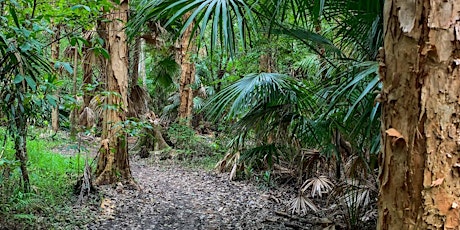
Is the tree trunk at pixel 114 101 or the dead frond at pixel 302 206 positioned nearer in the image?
the dead frond at pixel 302 206

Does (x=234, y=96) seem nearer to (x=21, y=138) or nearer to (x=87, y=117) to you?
(x=21, y=138)

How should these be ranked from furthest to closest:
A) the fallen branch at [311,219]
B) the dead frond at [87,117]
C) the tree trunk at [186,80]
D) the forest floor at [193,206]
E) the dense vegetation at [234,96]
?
the tree trunk at [186,80] → the dead frond at [87,117] → the forest floor at [193,206] → the fallen branch at [311,219] → the dense vegetation at [234,96]

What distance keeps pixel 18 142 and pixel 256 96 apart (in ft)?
7.50

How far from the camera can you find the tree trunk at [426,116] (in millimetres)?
998

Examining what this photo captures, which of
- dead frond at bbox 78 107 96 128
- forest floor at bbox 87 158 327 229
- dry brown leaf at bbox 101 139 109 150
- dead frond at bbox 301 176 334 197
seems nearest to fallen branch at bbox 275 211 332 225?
forest floor at bbox 87 158 327 229

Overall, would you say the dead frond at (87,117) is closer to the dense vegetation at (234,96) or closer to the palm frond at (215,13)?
the dense vegetation at (234,96)

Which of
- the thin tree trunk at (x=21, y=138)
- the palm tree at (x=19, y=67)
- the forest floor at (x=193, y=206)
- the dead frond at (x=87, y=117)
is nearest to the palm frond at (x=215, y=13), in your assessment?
the palm tree at (x=19, y=67)

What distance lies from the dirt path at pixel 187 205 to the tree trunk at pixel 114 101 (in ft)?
1.11

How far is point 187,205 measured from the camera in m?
5.44

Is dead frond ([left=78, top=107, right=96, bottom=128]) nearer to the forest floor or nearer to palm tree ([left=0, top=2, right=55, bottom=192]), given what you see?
the forest floor

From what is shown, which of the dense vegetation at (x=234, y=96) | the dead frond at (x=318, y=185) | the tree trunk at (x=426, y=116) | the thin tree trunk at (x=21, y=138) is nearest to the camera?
the tree trunk at (x=426, y=116)

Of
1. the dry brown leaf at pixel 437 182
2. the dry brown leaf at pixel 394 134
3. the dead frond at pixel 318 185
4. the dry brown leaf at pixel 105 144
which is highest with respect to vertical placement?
the dry brown leaf at pixel 394 134

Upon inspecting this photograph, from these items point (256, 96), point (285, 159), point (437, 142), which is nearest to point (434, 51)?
point (437, 142)

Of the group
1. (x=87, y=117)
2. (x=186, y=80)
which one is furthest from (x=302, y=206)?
(x=186, y=80)
